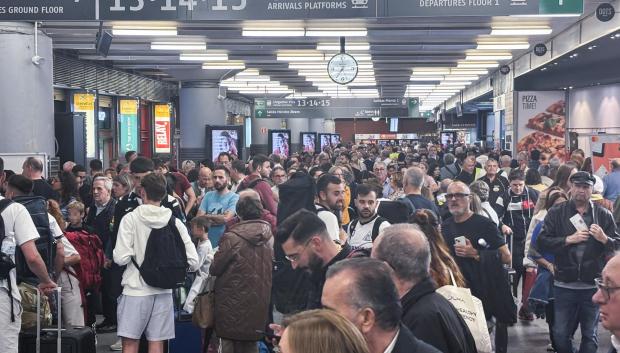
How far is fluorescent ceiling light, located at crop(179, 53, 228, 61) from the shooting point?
21122 mm

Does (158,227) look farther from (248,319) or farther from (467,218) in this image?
(467,218)

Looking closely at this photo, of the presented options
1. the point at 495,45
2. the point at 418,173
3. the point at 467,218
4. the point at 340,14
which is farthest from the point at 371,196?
the point at 495,45

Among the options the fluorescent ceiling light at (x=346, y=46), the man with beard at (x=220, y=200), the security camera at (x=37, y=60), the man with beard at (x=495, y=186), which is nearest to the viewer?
the man with beard at (x=220, y=200)

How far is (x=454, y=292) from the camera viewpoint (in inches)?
196

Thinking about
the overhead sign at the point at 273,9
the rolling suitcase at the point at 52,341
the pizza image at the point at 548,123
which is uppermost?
the overhead sign at the point at 273,9

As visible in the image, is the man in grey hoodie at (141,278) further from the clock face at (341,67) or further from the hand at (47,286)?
the clock face at (341,67)

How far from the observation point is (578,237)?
7.62 meters

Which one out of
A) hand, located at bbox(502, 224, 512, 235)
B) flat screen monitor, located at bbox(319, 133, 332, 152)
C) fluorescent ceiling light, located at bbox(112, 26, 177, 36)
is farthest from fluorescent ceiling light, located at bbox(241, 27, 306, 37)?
flat screen monitor, located at bbox(319, 133, 332, 152)

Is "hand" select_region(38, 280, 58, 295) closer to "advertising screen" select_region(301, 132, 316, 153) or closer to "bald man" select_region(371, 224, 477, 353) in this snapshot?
"bald man" select_region(371, 224, 477, 353)

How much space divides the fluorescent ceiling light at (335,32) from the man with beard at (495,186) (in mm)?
3932

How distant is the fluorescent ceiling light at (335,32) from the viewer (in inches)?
641

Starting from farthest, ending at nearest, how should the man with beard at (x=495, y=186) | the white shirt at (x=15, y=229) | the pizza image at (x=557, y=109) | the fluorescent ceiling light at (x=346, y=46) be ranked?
the pizza image at (x=557, y=109)
the fluorescent ceiling light at (x=346, y=46)
the man with beard at (x=495, y=186)
the white shirt at (x=15, y=229)

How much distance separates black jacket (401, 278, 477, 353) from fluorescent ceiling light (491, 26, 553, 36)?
511 inches

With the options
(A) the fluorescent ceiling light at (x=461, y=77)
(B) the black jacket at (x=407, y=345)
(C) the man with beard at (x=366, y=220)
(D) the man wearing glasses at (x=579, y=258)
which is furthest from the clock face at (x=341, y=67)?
(A) the fluorescent ceiling light at (x=461, y=77)
